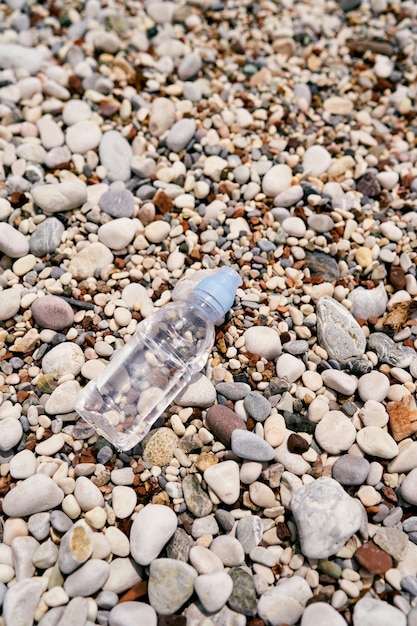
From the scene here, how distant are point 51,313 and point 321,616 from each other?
154cm

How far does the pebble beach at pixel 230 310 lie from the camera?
1.87 metres

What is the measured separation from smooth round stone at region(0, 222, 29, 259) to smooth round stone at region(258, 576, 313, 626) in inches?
69.1

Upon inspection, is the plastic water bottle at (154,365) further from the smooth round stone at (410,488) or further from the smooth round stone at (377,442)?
the smooth round stone at (410,488)

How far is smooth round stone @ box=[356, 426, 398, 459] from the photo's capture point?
2.06 meters

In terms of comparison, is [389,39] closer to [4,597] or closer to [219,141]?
[219,141]

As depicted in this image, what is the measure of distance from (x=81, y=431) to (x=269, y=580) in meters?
0.88

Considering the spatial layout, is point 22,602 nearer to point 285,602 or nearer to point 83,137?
point 285,602

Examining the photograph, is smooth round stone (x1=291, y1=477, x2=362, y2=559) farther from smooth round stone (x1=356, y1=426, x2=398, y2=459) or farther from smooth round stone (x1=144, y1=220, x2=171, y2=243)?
smooth round stone (x1=144, y1=220, x2=171, y2=243)

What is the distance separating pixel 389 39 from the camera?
3475 millimetres

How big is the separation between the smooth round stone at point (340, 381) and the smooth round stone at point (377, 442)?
17cm

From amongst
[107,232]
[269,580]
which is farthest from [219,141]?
[269,580]

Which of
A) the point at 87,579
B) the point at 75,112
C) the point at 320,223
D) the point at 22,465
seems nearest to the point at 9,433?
the point at 22,465

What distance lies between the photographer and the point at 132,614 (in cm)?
179

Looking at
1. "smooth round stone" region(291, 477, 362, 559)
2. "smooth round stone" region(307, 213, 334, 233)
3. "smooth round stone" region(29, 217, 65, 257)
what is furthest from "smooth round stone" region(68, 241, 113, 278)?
"smooth round stone" region(291, 477, 362, 559)
